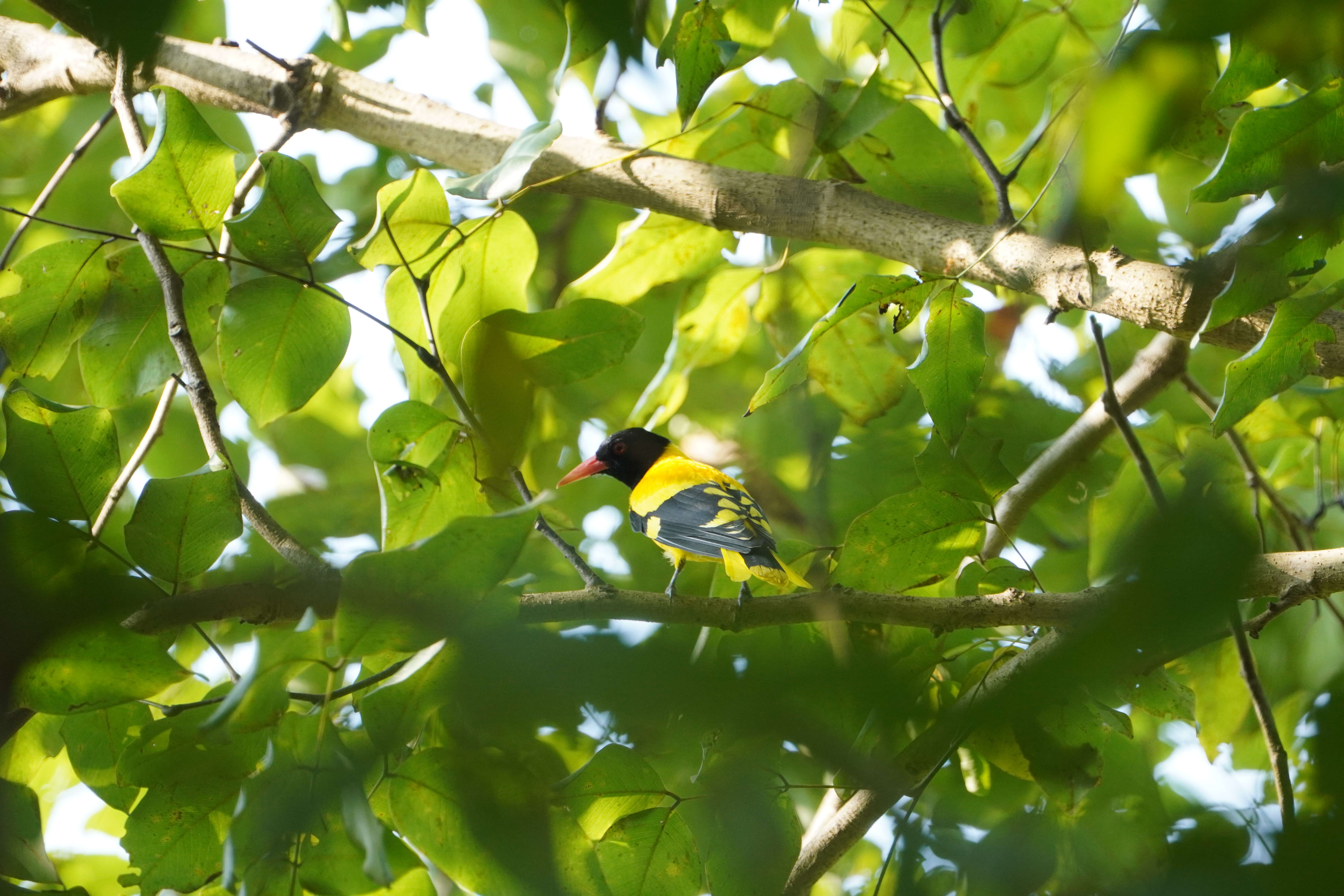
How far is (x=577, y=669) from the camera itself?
41 cm

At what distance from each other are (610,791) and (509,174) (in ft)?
3.10

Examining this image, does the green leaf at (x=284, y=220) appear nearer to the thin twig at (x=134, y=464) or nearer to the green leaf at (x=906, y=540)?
the thin twig at (x=134, y=464)

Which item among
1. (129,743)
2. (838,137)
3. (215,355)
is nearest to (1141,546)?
(129,743)

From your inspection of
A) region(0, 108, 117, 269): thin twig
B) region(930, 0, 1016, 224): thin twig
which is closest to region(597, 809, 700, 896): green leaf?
region(930, 0, 1016, 224): thin twig

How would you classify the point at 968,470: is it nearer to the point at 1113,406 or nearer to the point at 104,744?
the point at 1113,406

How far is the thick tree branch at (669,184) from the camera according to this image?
5.10 ft

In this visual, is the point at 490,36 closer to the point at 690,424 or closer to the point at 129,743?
the point at 690,424

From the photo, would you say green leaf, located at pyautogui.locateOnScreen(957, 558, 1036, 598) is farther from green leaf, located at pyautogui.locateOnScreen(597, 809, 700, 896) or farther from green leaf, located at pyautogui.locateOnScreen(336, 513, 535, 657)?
green leaf, located at pyautogui.locateOnScreen(336, 513, 535, 657)

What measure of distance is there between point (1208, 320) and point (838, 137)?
3.39 feet

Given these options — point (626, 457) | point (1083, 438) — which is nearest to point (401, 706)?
point (1083, 438)

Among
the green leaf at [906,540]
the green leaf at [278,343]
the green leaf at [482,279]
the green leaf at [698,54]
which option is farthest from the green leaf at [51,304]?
the green leaf at [906,540]

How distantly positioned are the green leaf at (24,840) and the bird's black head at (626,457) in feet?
6.66

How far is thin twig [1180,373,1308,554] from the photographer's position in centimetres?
211

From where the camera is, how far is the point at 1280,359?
115 cm
